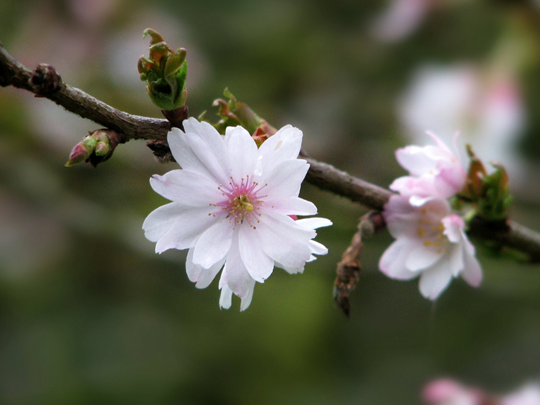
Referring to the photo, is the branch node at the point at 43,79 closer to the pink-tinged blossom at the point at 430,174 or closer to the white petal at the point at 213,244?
the white petal at the point at 213,244

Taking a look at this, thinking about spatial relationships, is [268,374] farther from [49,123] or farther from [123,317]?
[49,123]

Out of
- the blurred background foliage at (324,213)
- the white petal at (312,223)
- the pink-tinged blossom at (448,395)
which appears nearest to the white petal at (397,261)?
the white petal at (312,223)

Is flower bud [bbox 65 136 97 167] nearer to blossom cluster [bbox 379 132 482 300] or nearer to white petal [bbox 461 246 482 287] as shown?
blossom cluster [bbox 379 132 482 300]

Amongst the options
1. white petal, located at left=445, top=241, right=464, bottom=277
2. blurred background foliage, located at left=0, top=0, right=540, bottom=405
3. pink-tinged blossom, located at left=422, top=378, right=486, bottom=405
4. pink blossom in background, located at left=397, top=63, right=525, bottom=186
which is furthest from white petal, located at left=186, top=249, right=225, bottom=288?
pink blossom in background, located at left=397, top=63, right=525, bottom=186

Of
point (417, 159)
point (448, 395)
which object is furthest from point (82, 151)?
point (448, 395)

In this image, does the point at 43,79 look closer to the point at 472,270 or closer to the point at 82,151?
the point at 82,151
